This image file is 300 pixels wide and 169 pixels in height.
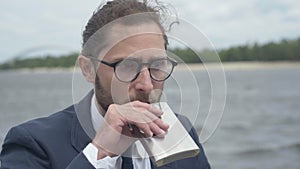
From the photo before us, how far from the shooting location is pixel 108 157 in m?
2.02

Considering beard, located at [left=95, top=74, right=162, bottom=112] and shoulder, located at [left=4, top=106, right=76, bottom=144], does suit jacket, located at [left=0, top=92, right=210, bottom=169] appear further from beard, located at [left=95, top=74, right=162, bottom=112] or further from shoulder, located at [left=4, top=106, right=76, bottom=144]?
beard, located at [left=95, top=74, right=162, bottom=112]

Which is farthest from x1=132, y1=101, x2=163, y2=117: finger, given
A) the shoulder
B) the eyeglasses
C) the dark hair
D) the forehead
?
the shoulder

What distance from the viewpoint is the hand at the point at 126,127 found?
192 centimetres

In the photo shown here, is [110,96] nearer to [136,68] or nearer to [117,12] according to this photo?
[136,68]

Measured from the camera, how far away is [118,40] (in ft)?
7.06

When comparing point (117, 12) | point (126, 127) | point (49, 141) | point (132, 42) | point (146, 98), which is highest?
point (117, 12)

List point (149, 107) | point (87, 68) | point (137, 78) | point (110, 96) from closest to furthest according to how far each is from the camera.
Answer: point (149, 107) < point (137, 78) < point (110, 96) < point (87, 68)

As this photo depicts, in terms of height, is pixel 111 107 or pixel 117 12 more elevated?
pixel 117 12

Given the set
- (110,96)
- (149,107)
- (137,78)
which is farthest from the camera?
(110,96)

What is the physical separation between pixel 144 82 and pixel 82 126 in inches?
17.7

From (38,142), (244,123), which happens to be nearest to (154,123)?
(38,142)

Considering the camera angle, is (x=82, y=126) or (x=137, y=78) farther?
(x=82, y=126)

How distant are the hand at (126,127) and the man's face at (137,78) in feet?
0.21

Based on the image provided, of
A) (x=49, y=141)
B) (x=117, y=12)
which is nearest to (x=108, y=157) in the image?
(x=49, y=141)
